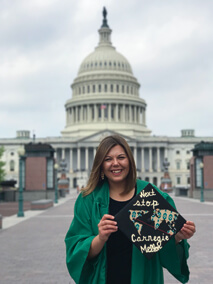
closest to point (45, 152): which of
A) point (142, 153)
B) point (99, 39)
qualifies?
point (142, 153)

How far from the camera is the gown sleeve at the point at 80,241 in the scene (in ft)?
13.7

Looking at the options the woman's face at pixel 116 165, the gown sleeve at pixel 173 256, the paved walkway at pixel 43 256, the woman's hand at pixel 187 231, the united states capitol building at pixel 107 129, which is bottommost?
the paved walkway at pixel 43 256

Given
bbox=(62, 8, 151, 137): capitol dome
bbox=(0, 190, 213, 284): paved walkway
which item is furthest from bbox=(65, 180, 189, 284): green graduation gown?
bbox=(62, 8, 151, 137): capitol dome

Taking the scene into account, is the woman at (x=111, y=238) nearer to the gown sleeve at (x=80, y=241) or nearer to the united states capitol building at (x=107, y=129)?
the gown sleeve at (x=80, y=241)

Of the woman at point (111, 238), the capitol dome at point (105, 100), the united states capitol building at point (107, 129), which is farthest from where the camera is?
the capitol dome at point (105, 100)

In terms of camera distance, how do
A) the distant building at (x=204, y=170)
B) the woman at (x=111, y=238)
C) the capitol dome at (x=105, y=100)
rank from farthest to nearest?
1. the capitol dome at (x=105, y=100)
2. the distant building at (x=204, y=170)
3. the woman at (x=111, y=238)

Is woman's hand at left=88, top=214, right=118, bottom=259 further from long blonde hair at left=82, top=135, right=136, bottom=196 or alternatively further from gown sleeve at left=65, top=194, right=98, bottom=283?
long blonde hair at left=82, top=135, right=136, bottom=196

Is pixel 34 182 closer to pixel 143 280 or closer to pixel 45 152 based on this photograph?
pixel 45 152

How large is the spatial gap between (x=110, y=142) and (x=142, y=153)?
126 metres

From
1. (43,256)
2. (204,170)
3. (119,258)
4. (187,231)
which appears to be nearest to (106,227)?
(119,258)

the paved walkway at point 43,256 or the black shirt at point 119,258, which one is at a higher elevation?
the black shirt at point 119,258

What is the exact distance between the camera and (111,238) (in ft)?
13.9

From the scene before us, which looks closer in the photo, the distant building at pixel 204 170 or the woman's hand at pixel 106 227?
the woman's hand at pixel 106 227

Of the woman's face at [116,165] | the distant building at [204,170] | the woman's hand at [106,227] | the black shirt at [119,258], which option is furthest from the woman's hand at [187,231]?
the distant building at [204,170]
